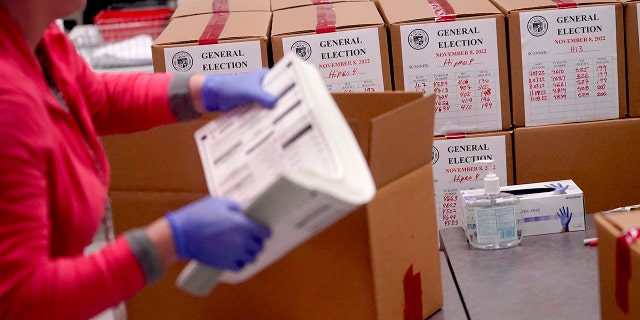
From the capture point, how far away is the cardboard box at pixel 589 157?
187 cm

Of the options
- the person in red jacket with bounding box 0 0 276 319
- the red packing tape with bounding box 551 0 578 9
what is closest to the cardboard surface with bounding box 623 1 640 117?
the red packing tape with bounding box 551 0 578 9

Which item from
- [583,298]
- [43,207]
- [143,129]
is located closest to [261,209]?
[43,207]

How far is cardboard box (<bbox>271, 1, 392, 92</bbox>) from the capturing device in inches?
72.1

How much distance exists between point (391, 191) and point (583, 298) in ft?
1.31

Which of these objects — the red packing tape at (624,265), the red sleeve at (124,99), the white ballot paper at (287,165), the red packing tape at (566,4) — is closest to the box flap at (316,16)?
the red packing tape at (566,4)

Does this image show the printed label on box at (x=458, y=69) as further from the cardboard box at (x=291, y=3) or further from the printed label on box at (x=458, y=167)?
the cardboard box at (x=291, y=3)

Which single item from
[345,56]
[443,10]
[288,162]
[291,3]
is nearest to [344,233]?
[288,162]

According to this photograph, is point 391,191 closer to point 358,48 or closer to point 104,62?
point 358,48

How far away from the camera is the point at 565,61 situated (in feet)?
6.13

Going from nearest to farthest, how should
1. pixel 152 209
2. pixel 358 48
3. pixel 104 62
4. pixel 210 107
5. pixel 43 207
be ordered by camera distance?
pixel 43 207
pixel 210 107
pixel 152 209
pixel 358 48
pixel 104 62

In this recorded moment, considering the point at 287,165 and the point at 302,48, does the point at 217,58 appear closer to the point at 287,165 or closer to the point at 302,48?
the point at 302,48

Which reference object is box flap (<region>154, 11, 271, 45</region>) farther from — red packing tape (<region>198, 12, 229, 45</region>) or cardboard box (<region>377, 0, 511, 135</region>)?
cardboard box (<region>377, 0, 511, 135</region>)

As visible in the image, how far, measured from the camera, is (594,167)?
1889mm

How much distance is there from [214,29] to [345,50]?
32cm
